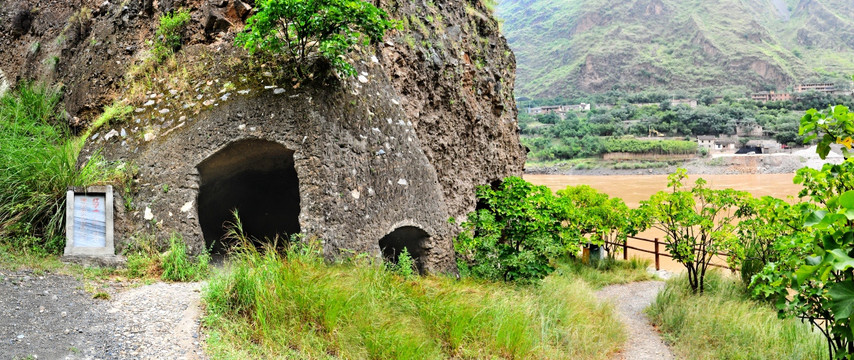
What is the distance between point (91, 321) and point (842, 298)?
5210 mm

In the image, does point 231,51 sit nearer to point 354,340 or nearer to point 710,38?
point 354,340

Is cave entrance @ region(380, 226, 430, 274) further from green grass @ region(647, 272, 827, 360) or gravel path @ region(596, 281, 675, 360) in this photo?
green grass @ region(647, 272, 827, 360)

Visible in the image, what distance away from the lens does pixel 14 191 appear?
6.82m

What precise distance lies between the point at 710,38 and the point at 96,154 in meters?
132

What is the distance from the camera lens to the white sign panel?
6648mm

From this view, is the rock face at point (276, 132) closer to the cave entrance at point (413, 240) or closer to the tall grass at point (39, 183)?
the cave entrance at point (413, 240)

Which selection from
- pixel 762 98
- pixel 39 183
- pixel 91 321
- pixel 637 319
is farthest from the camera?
pixel 762 98

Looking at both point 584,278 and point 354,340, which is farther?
point 584,278

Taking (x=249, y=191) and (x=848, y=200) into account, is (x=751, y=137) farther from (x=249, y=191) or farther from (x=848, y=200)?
(x=848, y=200)

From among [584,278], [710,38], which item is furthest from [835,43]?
[584,278]

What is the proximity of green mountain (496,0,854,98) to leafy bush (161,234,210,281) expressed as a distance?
112 metres

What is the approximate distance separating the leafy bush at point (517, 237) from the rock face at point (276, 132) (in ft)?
2.03

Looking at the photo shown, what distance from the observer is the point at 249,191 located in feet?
33.6

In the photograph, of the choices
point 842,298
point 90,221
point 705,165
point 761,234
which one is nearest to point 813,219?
point 842,298
